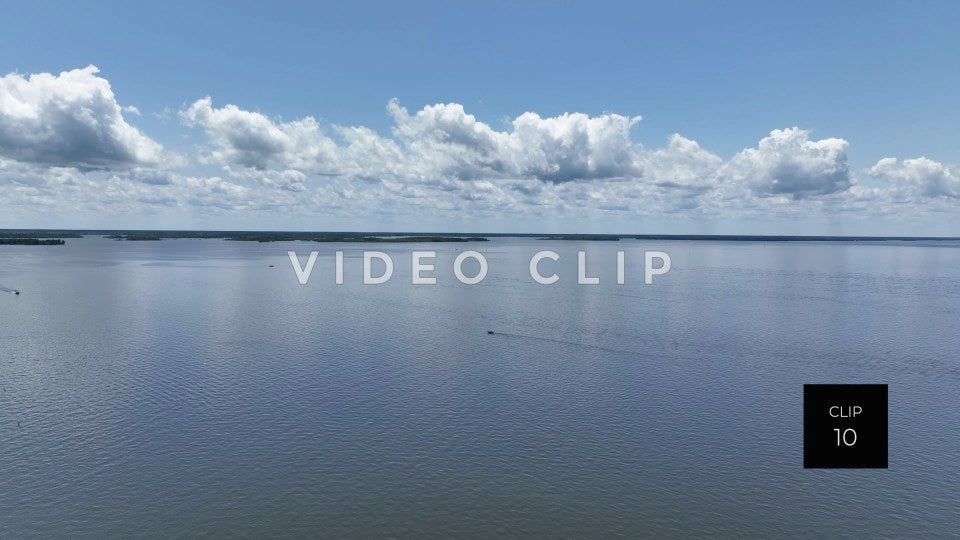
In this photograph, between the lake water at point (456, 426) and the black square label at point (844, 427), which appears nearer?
the black square label at point (844, 427)

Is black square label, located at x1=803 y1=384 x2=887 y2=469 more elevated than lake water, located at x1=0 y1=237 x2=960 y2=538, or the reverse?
black square label, located at x1=803 y1=384 x2=887 y2=469

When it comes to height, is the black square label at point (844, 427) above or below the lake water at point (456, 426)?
above

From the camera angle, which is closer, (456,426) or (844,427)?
(844,427)

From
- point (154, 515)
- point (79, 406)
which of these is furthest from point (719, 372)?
point (79, 406)

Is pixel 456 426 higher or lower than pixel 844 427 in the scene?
lower
